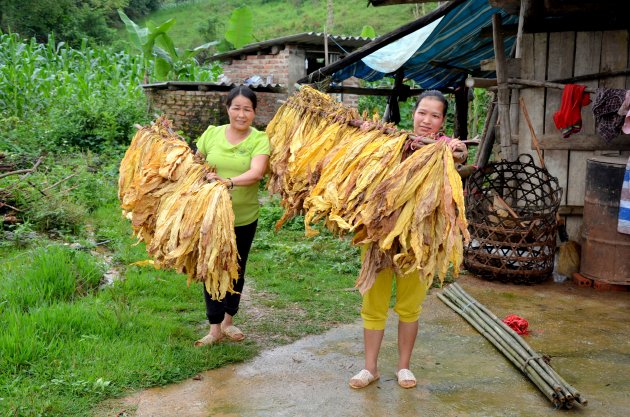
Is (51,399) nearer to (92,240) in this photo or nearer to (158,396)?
(158,396)

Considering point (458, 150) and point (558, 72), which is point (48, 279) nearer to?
point (458, 150)

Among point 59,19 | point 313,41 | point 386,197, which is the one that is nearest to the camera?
point 386,197

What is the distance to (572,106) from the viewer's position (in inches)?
232

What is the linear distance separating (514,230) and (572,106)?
120 centimetres

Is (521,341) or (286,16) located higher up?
(286,16)

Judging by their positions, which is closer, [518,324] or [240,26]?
[518,324]

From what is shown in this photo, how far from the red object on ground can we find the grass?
1.16 m

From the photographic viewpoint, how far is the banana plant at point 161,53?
596 inches

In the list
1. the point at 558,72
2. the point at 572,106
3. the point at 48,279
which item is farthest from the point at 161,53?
the point at 572,106

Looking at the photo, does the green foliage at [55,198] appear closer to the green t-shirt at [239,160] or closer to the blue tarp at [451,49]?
A: the green t-shirt at [239,160]

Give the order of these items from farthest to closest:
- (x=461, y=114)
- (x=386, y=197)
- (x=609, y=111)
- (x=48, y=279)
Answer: (x=461, y=114) < (x=609, y=111) < (x=48, y=279) < (x=386, y=197)

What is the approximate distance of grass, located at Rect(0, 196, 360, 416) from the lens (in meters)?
3.62

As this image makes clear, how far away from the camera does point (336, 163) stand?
3680 millimetres

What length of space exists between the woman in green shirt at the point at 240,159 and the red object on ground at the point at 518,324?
1973 mm
